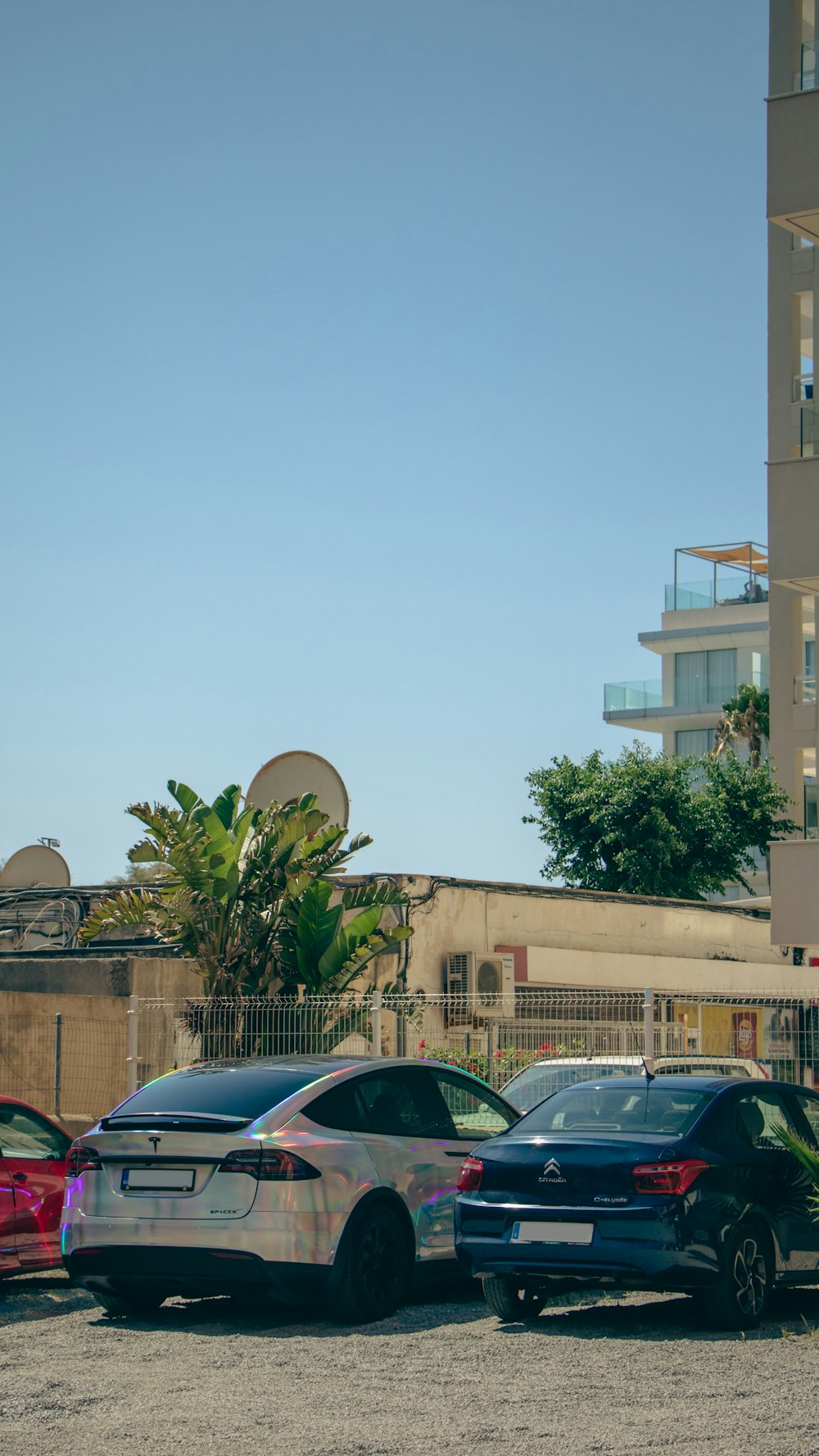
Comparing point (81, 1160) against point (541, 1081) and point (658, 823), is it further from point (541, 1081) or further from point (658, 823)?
point (658, 823)

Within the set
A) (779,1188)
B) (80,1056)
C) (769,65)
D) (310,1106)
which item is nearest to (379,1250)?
(310,1106)

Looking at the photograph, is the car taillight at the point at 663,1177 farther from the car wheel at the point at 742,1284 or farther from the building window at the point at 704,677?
the building window at the point at 704,677

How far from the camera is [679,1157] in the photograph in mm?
9469

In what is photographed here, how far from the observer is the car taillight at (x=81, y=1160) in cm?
1022

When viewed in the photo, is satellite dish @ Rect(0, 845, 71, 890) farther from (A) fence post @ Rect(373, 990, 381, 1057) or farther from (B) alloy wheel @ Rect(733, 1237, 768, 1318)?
(B) alloy wheel @ Rect(733, 1237, 768, 1318)

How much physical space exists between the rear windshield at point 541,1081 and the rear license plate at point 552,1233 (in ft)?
16.1

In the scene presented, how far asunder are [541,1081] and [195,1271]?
5.85 meters

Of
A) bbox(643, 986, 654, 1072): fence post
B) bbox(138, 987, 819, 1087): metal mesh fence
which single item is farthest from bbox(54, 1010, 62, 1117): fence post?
bbox(643, 986, 654, 1072): fence post

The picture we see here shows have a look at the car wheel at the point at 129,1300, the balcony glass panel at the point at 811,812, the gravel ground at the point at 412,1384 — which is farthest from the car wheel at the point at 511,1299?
the balcony glass panel at the point at 811,812

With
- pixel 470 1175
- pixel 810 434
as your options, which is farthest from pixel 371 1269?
pixel 810 434

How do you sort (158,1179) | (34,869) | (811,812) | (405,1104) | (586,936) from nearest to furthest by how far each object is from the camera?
(158,1179), (405,1104), (811,812), (586,936), (34,869)

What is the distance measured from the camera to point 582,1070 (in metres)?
14.8

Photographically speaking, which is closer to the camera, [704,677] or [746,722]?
[746,722]

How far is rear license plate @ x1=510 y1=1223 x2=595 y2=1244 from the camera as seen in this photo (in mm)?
9438
